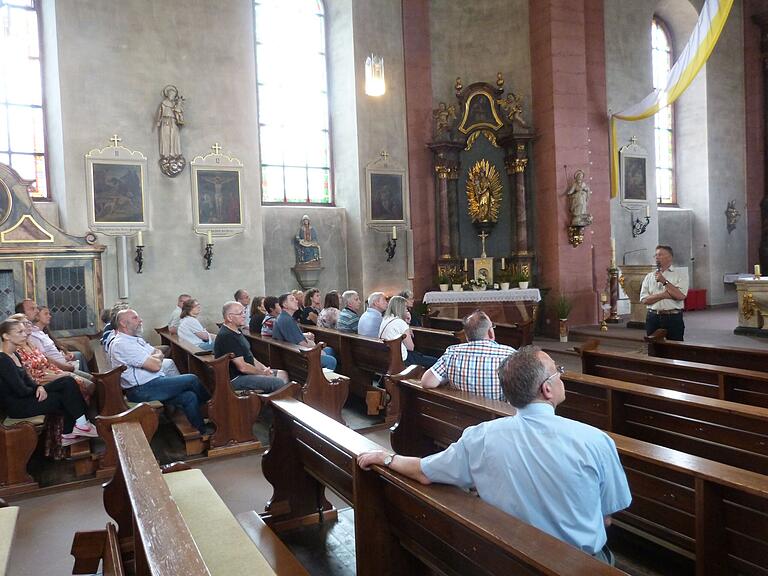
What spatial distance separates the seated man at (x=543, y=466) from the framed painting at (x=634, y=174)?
43.1 feet

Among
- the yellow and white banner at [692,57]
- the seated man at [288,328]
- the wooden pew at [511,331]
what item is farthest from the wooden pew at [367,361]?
the yellow and white banner at [692,57]

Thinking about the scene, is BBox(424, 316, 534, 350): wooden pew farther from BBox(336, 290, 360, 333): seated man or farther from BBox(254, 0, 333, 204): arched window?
BBox(254, 0, 333, 204): arched window

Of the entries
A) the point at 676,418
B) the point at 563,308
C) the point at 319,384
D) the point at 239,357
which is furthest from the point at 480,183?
the point at 676,418

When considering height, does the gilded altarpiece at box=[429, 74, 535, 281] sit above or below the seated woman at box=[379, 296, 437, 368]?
above

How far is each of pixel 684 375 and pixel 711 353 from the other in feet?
2.91

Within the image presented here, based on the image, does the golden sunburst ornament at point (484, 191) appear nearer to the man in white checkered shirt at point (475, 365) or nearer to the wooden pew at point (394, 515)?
the man in white checkered shirt at point (475, 365)

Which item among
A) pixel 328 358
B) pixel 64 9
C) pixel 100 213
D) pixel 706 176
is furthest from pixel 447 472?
pixel 706 176

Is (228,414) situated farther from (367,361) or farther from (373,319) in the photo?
(373,319)

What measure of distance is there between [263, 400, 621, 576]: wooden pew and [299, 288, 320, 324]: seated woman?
5.34 meters

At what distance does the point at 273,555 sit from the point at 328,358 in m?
4.49

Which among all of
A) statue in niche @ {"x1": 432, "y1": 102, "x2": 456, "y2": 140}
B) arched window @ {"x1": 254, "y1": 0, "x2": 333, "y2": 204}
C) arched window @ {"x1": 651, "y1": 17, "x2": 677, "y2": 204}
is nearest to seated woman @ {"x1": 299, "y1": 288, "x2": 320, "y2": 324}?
arched window @ {"x1": 254, "y1": 0, "x2": 333, "y2": 204}

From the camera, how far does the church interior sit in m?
2.91

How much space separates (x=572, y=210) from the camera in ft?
38.4

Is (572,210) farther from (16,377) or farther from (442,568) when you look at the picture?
(442,568)
